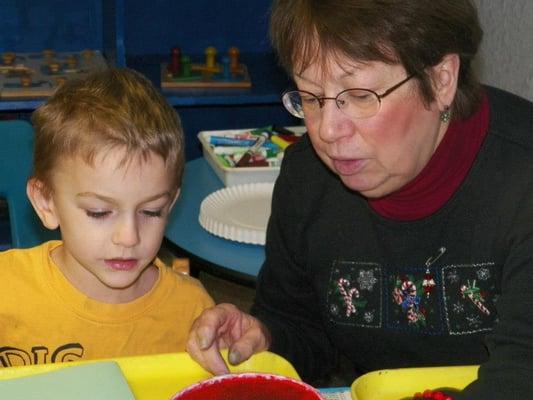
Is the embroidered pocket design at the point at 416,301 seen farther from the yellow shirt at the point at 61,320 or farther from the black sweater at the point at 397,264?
the yellow shirt at the point at 61,320

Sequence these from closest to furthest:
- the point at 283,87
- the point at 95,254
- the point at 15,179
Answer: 1. the point at 95,254
2. the point at 15,179
3. the point at 283,87

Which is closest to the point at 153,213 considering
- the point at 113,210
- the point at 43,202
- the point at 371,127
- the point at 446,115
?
the point at 113,210

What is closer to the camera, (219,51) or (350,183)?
(350,183)

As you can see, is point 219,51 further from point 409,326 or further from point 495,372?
point 495,372

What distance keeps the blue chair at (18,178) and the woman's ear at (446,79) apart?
879mm

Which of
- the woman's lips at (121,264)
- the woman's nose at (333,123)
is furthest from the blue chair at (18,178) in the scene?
the woman's nose at (333,123)

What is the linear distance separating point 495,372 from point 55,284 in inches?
24.1

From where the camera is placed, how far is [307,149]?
53.1 inches

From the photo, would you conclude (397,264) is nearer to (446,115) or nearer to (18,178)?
(446,115)

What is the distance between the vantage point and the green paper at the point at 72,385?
2.73 feet

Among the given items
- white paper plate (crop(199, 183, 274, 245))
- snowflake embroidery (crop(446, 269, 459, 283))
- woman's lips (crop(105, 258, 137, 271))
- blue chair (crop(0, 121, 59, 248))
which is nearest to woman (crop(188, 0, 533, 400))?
snowflake embroidery (crop(446, 269, 459, 283))

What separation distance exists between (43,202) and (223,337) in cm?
31

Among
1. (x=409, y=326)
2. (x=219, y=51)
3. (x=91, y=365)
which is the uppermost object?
(x=91, y=365)

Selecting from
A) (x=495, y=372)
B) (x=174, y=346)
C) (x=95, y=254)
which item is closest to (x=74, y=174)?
(x=95, y=254)
